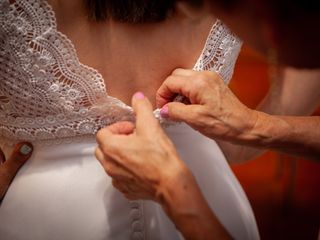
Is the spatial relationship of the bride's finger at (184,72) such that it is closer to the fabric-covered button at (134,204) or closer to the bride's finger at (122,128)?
the bride's finger at (122,128)

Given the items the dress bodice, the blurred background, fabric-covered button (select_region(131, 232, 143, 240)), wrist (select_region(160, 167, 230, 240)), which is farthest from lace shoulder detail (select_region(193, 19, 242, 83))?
the blurred background

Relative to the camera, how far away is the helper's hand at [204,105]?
0.69 m

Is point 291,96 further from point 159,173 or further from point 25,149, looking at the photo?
point 25,149

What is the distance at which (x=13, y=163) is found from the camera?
74cm

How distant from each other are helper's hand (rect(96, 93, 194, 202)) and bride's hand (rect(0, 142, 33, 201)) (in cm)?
16

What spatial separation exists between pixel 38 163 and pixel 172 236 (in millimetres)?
285

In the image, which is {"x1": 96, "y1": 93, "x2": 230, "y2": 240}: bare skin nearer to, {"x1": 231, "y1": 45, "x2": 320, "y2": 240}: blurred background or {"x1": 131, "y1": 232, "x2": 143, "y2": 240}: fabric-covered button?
{"x1": 131, "y1": 232, "x2": 143, "y2": 240}: fabric-covered button

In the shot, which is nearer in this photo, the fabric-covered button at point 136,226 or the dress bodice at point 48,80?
the dress bodice at point 48,80

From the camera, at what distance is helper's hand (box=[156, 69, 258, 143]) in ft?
2.26

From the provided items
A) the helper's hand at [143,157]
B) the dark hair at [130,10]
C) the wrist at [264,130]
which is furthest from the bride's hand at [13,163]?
the wrist at [264,130]

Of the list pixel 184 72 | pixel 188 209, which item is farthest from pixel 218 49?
pixel 188 209

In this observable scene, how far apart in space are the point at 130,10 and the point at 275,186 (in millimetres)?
1772

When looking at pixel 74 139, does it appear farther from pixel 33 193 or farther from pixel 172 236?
pixel 172 236

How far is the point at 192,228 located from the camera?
2.02 ft
